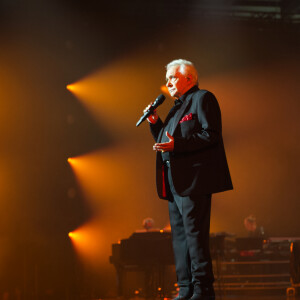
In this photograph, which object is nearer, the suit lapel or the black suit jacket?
the black suit jacket

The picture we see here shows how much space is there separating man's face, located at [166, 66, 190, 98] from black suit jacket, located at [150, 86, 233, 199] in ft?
0.32

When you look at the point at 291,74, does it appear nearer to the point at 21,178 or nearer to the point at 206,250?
the point at 21,178

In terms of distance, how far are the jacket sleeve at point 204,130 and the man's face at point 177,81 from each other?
17 cm

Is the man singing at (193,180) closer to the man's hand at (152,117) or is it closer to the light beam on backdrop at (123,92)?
the man's hand at (152,117)

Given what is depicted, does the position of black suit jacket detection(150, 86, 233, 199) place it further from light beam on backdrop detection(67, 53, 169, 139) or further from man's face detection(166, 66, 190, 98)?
light beam on backdrop detection(67, 53, 169, 139)

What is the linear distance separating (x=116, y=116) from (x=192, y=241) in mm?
6729

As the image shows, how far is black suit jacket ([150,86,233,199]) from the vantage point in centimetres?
233

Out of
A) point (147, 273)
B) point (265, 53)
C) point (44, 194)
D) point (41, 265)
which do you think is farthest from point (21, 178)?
point (265, 53)

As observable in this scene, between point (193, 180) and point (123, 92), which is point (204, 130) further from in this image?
point (123, 92)

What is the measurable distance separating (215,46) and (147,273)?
4.81 meters

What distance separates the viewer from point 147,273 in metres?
6.29

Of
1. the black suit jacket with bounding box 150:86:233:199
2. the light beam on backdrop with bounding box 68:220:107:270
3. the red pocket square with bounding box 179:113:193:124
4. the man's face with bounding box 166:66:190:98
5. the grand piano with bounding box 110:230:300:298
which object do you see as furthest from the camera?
the light beam on backdrop with bounding box 68:220:107:270

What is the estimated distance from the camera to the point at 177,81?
8.41 ft

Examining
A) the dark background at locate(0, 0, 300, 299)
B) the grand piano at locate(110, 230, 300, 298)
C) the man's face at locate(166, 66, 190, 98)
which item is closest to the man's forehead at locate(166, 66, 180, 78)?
the man's face at locate(166, 66, 190, 98)
